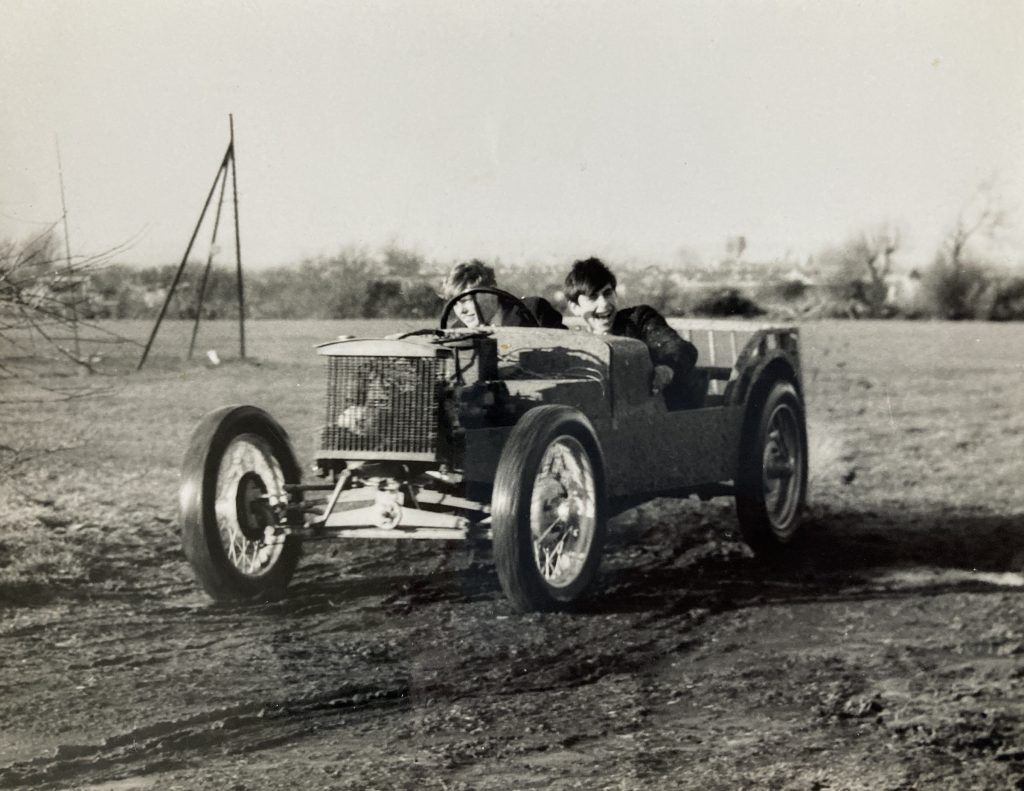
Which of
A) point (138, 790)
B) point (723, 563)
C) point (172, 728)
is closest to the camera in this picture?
point (138, 790)

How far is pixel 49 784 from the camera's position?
10.6ft

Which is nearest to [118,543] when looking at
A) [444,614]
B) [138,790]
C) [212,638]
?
[212,638]

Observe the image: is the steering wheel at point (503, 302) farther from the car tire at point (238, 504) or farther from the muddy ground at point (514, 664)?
the muddy ground at point (514, 664)

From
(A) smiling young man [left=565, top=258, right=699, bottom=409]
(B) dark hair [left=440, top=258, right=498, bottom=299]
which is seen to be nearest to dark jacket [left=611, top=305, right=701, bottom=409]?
(A) smiling young man [left=565, top=258, right=699, bottom=409]

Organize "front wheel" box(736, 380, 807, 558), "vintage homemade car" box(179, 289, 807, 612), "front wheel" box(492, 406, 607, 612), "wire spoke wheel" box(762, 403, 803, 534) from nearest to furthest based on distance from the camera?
"front wheel" box(492, 406, 607, 612)
"vintage homemade car" box(179, 289, 807, 612)
"front wheel" box(736, 380, 807, 558)
"wire spoke wheel" box(762, 403, 803, 534)

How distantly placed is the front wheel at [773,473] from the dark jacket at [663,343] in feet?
1.55

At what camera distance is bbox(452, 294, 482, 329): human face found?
484 centimetres

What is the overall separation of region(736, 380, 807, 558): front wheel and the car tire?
194 cm

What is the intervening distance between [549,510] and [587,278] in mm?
1162

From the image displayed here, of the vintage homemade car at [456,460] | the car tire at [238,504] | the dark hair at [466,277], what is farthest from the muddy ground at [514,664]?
the dark hair at [466,277]

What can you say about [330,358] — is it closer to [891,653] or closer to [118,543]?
[118,543]

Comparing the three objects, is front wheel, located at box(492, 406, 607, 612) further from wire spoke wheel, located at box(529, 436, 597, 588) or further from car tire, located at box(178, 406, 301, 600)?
car tire, located at box(178, 406, 301, 600)

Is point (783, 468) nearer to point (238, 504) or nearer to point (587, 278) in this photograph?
point (587, 278)

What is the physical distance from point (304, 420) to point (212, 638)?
6.99 ft
